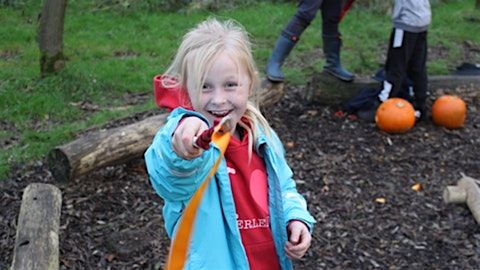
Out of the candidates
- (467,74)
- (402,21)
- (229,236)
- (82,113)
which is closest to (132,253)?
(229,236)

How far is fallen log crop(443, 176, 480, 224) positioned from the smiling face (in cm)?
288

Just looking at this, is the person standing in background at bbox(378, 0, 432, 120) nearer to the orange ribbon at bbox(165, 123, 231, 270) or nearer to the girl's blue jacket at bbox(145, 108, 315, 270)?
the girl's blue jacket at bbox(145, 108, 315, 270)

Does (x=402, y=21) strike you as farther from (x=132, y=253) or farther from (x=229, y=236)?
(x=229, y=236)

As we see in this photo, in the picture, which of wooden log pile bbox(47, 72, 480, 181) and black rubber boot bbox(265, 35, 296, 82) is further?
black rubber boot bbox(265, 35, 296, 82)

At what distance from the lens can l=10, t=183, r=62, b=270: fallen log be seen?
135 inches

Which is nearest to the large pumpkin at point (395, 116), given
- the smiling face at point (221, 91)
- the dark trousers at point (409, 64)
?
the dark trousers at point (409, 64)

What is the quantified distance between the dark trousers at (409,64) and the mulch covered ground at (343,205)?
336 mm

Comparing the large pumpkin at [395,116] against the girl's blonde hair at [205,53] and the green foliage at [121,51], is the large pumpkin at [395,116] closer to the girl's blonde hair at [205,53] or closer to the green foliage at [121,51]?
the green foliage at [121,51]

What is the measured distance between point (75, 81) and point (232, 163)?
4.79m

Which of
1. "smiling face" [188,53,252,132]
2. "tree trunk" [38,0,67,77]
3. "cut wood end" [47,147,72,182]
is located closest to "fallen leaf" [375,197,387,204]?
"cut wood end" [47,147,72,182]

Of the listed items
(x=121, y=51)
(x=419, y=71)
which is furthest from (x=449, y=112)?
(x=121, y=51)

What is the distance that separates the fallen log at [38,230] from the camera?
11.2ft

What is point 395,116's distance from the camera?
18.8ft

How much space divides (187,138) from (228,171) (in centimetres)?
45
